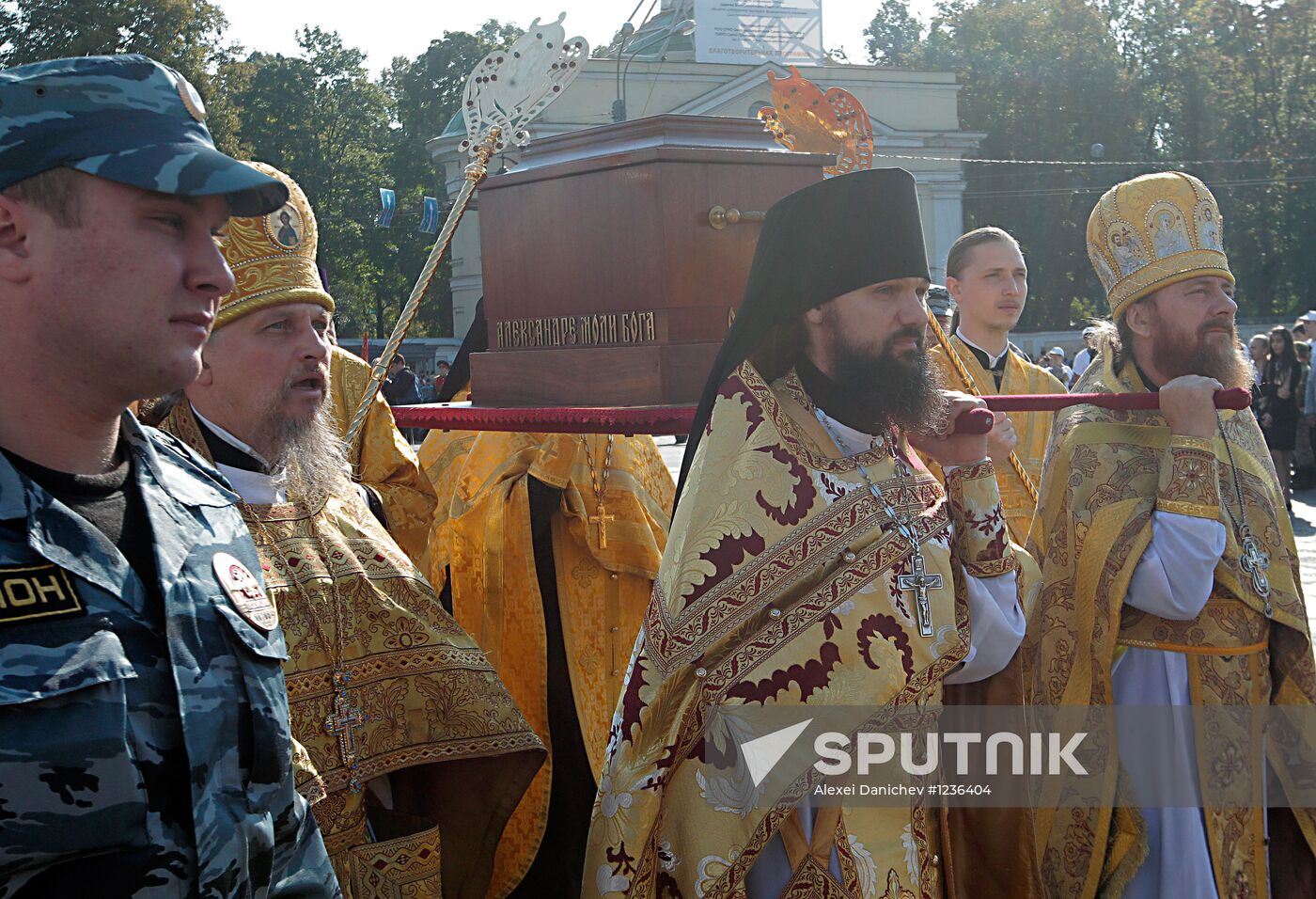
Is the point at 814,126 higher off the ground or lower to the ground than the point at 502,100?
lower

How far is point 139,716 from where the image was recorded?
1.52 m

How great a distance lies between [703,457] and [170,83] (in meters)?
1.39

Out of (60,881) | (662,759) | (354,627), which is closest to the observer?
(60,881)

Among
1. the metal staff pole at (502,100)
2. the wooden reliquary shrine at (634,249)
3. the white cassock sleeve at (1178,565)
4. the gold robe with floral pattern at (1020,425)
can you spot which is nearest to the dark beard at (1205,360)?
the white cassock sleeve at (1178,565)

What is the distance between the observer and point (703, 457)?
275 cm

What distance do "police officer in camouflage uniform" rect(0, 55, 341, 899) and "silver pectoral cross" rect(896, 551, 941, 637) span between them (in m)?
1.44

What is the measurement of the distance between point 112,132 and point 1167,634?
319 cm

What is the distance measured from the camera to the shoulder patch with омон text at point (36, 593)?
4.66 ft

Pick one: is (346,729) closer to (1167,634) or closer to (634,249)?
(634,249)

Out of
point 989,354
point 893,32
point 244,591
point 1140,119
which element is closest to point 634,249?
point 244,591

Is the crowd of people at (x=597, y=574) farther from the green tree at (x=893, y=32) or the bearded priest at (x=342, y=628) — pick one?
the green tree at (x=893, y=32)

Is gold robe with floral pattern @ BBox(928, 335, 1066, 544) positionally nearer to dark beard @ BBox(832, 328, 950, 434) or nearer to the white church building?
dark beard @ BBox(832, 328, 950, 434)

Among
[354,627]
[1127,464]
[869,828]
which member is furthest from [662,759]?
[1127,464]

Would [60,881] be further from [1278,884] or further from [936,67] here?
[936,67]
